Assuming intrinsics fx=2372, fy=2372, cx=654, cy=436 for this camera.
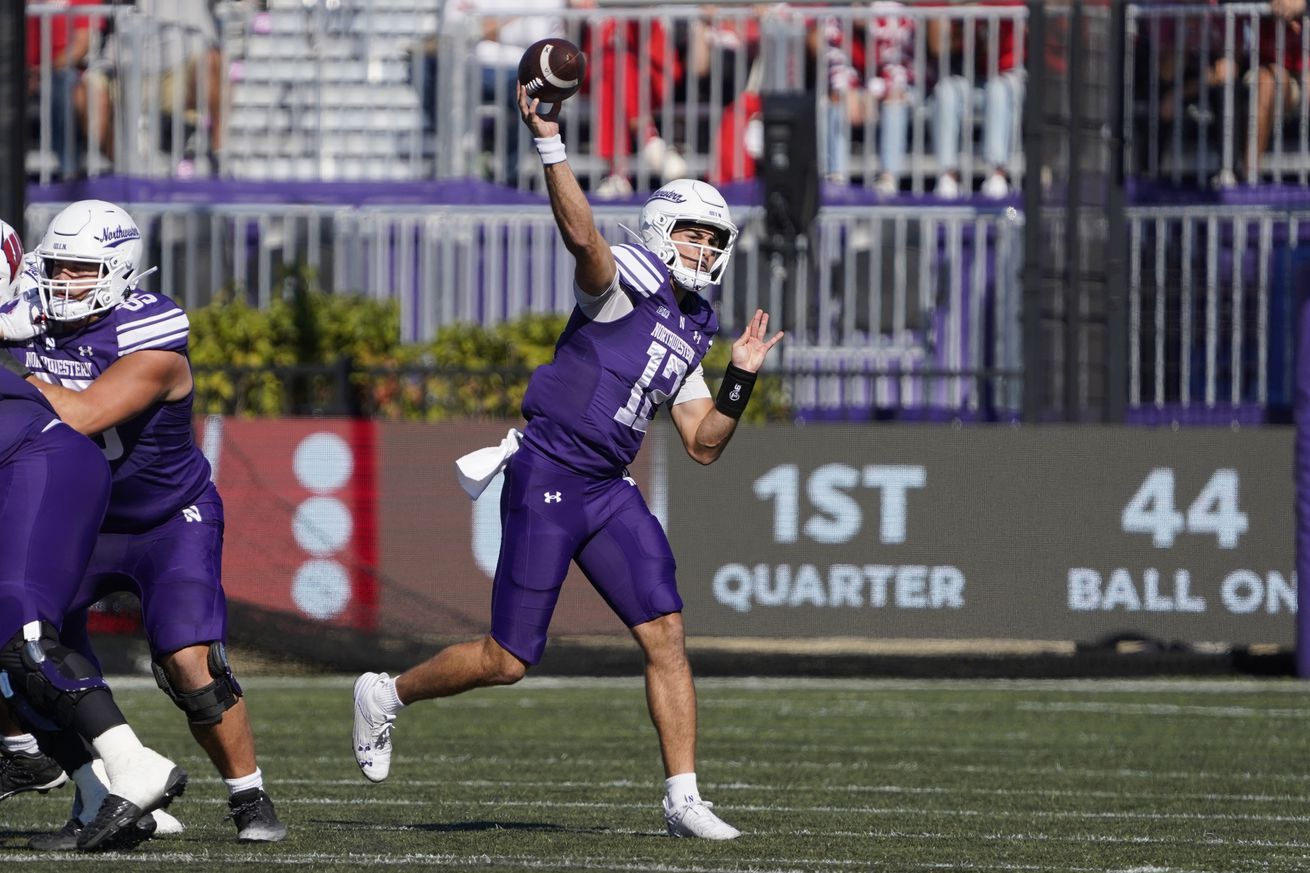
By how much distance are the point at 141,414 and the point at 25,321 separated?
1.41 feet

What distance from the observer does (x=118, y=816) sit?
6270 mm

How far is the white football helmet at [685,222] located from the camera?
735 cm

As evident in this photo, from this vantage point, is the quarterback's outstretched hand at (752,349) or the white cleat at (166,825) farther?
the quarterback's outstretched hand at (752,349)

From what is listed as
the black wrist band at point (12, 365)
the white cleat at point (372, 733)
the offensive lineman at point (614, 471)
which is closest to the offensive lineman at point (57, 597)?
the black wrist band at point (12, 365)

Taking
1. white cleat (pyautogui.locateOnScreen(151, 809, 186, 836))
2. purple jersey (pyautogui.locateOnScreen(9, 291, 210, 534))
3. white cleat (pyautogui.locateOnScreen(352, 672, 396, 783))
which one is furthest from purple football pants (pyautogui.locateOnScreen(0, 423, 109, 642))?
white cleat (pyautogui.locateOnScreen(352, 672, 396, 783))

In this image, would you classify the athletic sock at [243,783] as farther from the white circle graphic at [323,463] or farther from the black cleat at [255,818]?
the white circle graphic at [323,463]

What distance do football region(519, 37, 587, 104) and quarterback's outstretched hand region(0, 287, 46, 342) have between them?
1.56m

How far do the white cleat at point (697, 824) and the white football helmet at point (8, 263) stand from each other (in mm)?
2484

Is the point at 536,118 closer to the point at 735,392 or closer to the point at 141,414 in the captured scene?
the point at 735,392

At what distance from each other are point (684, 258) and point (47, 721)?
236 centimetres

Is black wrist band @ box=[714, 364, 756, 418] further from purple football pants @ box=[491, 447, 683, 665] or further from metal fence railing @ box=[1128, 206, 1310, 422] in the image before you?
metal fence railing @ box=[1128, 206, 1310, 422]

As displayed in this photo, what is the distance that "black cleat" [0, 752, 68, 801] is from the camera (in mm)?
6965

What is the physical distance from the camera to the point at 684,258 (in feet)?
24.2

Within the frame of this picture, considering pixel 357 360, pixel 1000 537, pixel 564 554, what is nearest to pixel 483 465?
pixel 564 554
